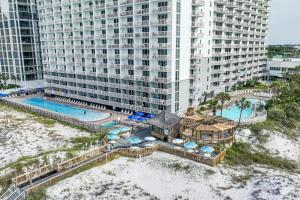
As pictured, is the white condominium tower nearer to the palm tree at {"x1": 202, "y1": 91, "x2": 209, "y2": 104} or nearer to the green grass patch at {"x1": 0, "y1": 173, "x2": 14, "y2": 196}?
the palm tree at {"x1": 202, "y1": 91, "x2": 209, "y2": 104}

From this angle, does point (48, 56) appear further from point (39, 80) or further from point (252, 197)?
point (252, 197)

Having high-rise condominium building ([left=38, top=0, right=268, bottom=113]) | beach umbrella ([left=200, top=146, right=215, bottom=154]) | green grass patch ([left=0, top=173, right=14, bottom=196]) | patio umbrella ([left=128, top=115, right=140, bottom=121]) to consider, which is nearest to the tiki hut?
beach umbrella ([left=200, top=146, right=215, bottom=154])

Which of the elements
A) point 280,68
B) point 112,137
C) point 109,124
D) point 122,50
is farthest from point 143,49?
point 280,68

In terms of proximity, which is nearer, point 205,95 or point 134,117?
point 134,117

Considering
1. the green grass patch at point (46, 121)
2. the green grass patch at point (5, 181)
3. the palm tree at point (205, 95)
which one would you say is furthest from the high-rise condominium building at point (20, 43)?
the green grass patch at point (5, 181)

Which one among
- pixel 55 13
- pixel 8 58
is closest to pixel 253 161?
pixel 55 13

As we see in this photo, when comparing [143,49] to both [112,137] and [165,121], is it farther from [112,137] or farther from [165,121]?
[112,137]
